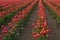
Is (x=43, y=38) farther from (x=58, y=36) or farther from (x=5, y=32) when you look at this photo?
(x=58, y=36)

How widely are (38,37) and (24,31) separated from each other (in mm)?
3585

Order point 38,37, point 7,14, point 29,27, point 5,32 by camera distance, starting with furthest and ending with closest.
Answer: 1. point 7,14
2. point 29,27
3. point 5,32
4. point 38,37

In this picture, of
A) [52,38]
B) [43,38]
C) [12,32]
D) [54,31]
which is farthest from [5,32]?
[54,31]

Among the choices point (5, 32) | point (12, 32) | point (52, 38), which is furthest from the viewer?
point (52, 38)

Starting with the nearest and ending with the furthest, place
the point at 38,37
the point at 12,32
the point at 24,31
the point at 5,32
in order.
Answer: the point at 38,37 → the point at 5,32 → the point at 12,32 → the point at 24,31

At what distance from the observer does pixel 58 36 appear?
31.6ft

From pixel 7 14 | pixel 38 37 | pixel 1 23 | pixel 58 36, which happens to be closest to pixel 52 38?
pixel 58 36

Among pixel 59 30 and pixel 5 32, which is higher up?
pixel 5 32

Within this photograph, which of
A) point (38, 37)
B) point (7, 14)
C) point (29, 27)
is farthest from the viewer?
point (7, 14)

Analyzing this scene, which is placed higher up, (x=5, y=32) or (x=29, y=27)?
(x=5, y=32)

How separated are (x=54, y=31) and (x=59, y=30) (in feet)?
1.15

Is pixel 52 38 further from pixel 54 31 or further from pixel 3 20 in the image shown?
pixel 3 20

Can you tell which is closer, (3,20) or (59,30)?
(59,30)

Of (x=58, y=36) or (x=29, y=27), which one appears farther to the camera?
(x=29, y=27)
